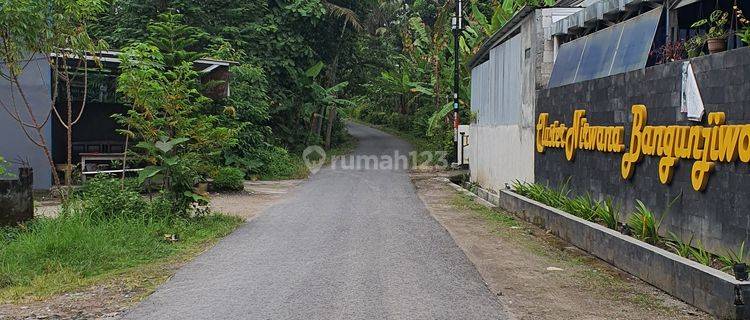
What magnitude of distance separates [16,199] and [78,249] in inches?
91.4

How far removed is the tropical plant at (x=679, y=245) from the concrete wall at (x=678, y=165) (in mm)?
100

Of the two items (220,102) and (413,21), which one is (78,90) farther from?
(413,21)

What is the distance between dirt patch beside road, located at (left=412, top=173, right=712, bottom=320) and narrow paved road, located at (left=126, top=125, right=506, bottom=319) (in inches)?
11.8

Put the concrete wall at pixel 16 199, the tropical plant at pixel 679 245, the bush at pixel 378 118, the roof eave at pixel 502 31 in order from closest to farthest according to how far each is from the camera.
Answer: the tropical plant at pixel 679 245 < the concrete wall at pixel 16 199 < the roof eave at pixel 502 31 < the bush at pixel 378 118

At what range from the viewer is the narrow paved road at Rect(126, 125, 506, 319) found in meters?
6.52

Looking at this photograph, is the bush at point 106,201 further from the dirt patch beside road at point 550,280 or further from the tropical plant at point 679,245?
the tropical plant at point 679,245

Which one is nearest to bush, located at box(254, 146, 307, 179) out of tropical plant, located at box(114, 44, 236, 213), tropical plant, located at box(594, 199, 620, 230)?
tropical plant, located at box(114, 44, 236, 213)

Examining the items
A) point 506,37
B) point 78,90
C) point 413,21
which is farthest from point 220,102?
point 413,21

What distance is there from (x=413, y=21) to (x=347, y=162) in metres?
7.48

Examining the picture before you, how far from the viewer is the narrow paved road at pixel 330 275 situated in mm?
6523

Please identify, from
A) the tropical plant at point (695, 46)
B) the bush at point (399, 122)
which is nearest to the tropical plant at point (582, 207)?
the tropical plant at point (695, 46)

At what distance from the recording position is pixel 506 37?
17734 millimetres

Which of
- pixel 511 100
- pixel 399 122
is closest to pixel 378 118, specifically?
pixel 399 122

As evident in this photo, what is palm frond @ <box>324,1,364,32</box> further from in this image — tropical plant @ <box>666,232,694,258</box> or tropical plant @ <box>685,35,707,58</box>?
tropical plant @ <box>666,232,694,258</box>
